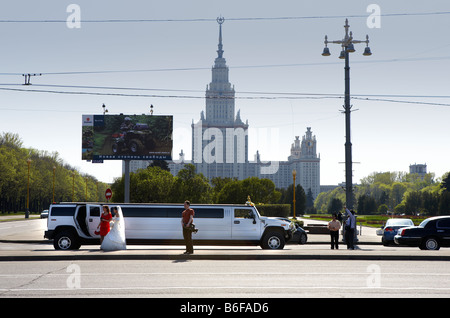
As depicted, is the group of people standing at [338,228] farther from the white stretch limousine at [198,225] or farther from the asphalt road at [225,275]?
the asphalt road at [225,275]

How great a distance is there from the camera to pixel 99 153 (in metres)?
49.3

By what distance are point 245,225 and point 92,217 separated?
676 cm

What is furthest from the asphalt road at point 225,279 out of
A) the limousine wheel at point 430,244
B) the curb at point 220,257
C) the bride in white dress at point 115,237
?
the limousine wheel at point 430,244

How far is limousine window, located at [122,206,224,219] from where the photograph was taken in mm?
24181

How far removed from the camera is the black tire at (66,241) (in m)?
23.3

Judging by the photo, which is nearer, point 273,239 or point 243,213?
point 273,239

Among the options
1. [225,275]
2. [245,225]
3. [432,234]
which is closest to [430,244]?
[432,234]

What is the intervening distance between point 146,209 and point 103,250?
422 cm

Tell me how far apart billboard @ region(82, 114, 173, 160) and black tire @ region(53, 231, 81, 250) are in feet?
84.3

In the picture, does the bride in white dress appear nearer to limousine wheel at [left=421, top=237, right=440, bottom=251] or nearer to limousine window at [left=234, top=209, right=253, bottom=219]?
limousine window at [left=234, top=209, right=253, bottom=219]

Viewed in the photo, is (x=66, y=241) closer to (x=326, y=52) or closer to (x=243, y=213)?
(x=243, y=213)

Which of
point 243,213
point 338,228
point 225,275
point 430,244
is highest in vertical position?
point 243,213

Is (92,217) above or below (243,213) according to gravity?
below

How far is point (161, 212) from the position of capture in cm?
2428
